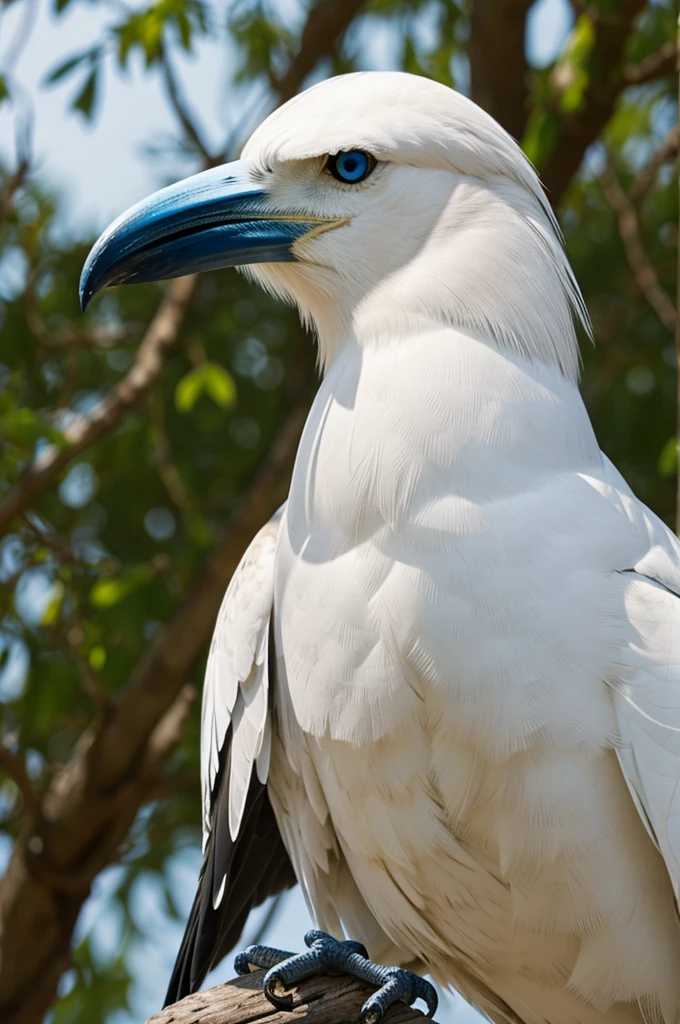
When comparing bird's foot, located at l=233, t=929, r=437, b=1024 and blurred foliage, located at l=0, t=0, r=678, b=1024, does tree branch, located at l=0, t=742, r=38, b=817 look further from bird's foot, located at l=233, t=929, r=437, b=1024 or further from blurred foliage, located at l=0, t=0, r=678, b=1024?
bird's foot, located at l=233, t=929, r=437, b=1024

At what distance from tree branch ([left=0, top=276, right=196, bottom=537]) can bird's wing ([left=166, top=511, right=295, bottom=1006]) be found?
4.70 feet

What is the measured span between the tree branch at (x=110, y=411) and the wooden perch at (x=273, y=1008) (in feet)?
6.95

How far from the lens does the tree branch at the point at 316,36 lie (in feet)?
17.4

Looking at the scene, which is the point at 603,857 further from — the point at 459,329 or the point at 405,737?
the point at 459,329

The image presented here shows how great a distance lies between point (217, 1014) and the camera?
238 centimetres

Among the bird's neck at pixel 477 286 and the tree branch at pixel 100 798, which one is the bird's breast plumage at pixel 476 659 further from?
the tree branch at pixel 100 798

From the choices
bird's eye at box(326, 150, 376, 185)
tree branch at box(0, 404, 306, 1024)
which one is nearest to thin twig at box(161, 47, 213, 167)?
tree branch at box(0, 404, 306, 1024)

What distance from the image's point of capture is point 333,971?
2568 millimetres

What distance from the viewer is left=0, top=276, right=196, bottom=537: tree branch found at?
454 cm

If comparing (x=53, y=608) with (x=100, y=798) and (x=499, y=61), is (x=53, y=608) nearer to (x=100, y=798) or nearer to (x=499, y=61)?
(x=100, y=798)

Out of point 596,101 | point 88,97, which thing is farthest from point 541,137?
point 88,97

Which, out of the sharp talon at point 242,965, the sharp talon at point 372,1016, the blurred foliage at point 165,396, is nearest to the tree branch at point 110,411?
the blurred foliage at point 165,396

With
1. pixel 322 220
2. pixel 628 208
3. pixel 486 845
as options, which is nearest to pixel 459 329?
pixel 322 220

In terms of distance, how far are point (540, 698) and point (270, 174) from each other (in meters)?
1.25
